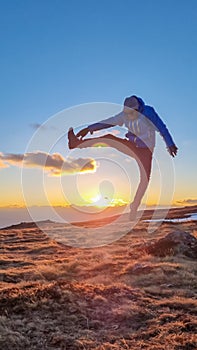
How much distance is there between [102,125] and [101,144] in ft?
1.19

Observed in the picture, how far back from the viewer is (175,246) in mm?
15195

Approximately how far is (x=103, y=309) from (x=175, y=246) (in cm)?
765

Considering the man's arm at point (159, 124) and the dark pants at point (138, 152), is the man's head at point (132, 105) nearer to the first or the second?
the man's arm at point (159, 124)

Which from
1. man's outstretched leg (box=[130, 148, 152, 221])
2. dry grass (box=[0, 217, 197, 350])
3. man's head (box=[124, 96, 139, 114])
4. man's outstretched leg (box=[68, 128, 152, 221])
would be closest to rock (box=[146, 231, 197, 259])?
dry grass (box=[0, 217, 197, 350])

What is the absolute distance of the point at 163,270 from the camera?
40.1ft

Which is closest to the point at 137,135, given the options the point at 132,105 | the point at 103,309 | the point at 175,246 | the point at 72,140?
the point at 132,105

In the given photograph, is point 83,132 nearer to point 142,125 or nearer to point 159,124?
point 142,125

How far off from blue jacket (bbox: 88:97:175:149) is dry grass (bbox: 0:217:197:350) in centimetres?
369

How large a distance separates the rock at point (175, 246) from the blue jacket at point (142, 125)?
29.5ft

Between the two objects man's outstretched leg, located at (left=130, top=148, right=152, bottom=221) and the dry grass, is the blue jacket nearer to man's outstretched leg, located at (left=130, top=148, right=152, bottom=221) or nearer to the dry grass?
man's outstretched leg, located at (left=130, top=148, right=152, bottom=221)

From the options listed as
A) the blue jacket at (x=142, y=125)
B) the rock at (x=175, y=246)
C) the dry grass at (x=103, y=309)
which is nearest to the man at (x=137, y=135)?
the blue jacket at (x=142, y=125)

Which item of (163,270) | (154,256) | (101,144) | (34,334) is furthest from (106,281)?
(101,144)

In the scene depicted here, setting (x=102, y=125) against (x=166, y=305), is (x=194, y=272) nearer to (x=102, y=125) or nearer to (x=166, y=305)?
(x=166, y=305)

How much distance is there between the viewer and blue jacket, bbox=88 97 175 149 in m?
6.73
